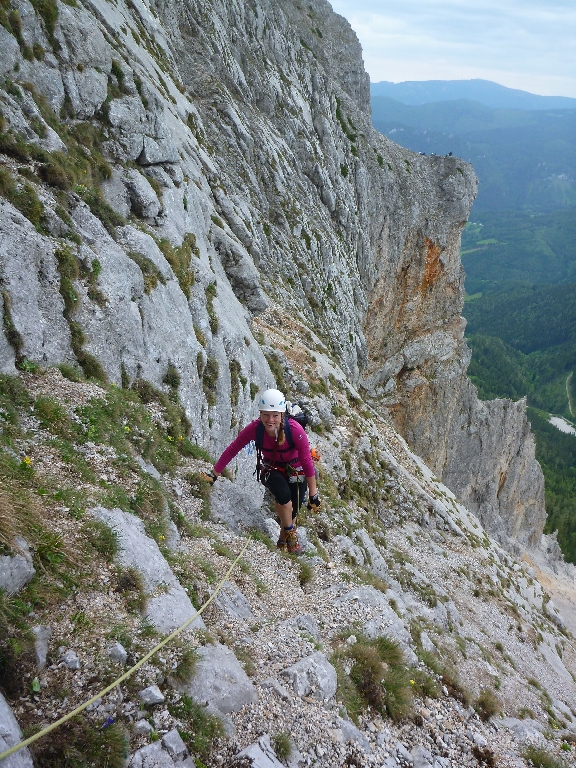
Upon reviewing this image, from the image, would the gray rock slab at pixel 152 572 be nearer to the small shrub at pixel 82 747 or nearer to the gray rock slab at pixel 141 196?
the small shrub at pixel 82 747

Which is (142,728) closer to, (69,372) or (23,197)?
(69,372)

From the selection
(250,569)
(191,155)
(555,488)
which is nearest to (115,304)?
(250,569)

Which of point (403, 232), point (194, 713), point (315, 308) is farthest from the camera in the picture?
point (403, 232)

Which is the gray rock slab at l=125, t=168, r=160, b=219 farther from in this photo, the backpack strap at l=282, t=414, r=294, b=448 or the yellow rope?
the yellow rope

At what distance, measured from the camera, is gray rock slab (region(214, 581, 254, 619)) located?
765cm

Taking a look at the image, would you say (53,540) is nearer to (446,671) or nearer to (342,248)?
(446,671)

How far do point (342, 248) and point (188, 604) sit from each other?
147ft

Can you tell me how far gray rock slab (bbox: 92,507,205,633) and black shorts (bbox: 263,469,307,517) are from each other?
3458 millimetres

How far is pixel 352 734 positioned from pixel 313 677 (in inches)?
33.0

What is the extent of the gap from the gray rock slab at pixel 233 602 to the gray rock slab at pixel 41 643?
2912 millimetres

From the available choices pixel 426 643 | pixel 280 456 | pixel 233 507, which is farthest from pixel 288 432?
pixel 426 643

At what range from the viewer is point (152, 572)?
22.7 ft

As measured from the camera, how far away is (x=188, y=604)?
6.89m

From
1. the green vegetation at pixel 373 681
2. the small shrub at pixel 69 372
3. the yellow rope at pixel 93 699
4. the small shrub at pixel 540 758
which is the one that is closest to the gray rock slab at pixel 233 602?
the yellow rope at pixel 93 699
